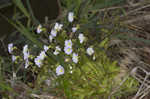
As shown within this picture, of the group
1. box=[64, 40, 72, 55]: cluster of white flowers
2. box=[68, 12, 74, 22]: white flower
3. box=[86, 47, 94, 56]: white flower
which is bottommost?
box=[86, 47, 94, 56]: white flower

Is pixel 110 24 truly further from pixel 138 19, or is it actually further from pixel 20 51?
pixel 20 51

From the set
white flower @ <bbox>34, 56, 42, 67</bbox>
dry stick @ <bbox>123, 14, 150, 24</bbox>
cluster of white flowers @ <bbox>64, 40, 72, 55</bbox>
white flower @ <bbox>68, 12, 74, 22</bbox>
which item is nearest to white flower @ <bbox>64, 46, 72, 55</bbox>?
cluster of white flowers @ <bbox>64, 40, 72, 55</bbox>

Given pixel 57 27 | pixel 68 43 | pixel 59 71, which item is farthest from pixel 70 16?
pixel 59 71

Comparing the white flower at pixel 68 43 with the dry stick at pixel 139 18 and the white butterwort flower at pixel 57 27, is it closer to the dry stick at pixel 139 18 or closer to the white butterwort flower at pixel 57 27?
the white butterwort flower at pixel 57 27

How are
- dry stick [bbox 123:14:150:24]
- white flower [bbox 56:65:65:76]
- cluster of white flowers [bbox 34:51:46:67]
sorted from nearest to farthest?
white flower [bbox 56:65:65:76] → cluster of white flowers [bbox 34:51:46:67] → dry stick [bbox 123:14:150:24]

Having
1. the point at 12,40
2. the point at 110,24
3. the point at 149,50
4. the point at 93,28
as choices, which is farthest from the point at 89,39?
the point at 12,40

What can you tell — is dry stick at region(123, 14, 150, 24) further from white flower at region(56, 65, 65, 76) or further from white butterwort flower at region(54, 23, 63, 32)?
white flower at region(56, 65, 65, 76)

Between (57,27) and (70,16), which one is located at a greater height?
(70,16)

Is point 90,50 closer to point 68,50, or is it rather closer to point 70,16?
point 68,50

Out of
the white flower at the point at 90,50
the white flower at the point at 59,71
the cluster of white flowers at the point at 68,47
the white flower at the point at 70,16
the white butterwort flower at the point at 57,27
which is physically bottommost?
the white flower at the point at 59,71

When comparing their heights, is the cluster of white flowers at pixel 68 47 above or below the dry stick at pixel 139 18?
below

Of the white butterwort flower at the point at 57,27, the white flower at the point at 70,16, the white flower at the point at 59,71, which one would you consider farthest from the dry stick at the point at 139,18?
the white flower at the point at 59,71

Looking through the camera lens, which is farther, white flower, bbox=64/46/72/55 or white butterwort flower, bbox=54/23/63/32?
white butterwort flower, bbox=54/23/63/32
